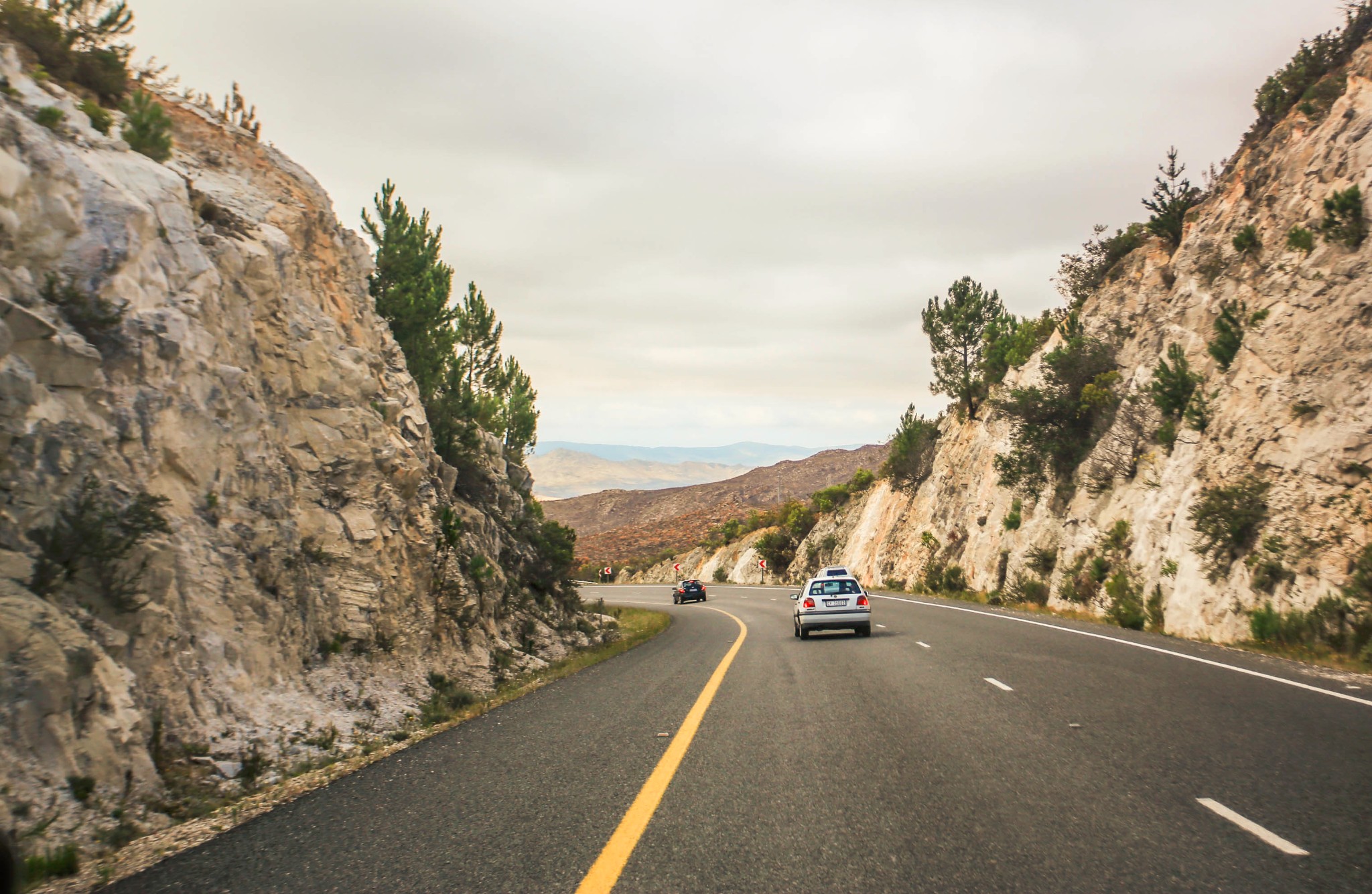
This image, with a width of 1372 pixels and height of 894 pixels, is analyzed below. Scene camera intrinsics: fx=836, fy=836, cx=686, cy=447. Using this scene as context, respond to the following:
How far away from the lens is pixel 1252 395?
63.6ft

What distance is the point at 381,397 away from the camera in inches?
692

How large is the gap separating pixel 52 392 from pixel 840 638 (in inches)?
582

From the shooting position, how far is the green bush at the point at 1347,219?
1836 centimetres

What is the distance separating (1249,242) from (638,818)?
25791 millimetres

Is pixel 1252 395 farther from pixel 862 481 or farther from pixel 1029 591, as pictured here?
pixel 862 481

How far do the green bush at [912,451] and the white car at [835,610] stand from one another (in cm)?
3475

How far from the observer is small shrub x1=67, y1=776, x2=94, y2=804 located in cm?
621

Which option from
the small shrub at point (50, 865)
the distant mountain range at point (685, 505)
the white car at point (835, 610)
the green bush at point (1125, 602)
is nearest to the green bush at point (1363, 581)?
the green bush at point (1125, 602)

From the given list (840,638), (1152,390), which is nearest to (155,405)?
(840,638)

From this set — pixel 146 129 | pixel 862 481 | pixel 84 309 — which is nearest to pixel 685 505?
pixel 862 481

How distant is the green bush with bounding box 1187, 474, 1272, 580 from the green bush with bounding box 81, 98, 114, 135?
21.0 metres

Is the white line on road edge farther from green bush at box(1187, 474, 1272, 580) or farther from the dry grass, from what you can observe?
A: green bush at box(1187, 474, 1272, 580)

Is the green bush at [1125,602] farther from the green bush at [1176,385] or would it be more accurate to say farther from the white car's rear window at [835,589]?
the white car's rear window at [835,589]

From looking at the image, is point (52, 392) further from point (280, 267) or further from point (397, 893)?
point (280, 267)
